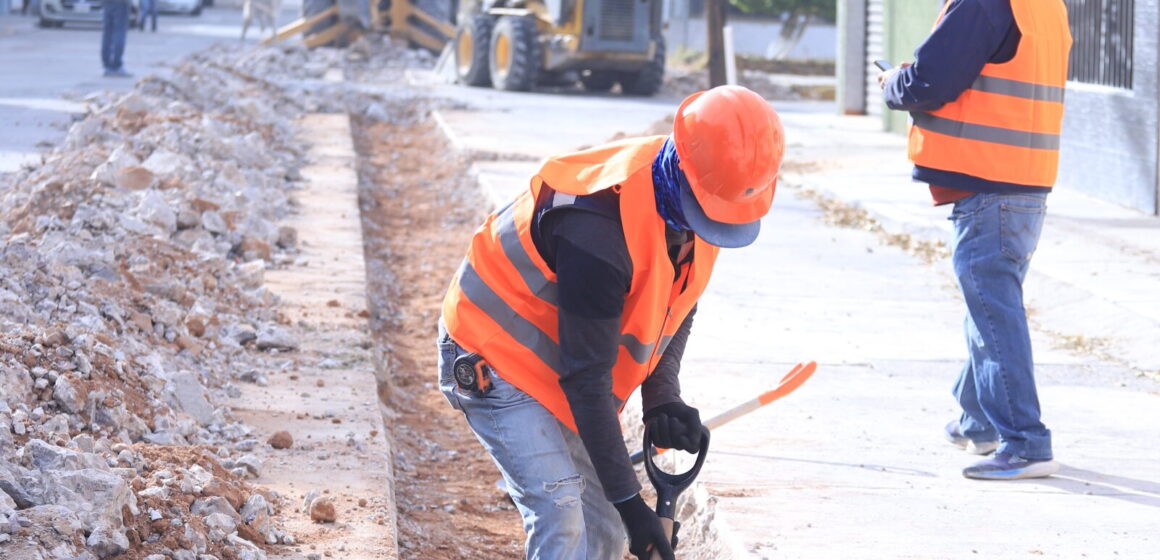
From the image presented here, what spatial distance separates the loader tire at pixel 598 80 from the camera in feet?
78.4

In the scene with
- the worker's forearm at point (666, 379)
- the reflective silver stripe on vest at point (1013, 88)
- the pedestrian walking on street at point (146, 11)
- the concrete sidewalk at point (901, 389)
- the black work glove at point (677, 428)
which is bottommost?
the pedestrian walking on street at point (146, 11)

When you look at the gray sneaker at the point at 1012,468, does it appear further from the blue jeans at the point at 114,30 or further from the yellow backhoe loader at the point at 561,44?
the yellow backhoe loader at the point at 561,44

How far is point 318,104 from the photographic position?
19031 millimetres

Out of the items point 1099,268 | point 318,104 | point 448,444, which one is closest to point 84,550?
point 448,444

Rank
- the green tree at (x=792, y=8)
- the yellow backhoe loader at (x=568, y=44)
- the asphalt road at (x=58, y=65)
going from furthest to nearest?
the green tree at (x=792, y=8) < the yellow backhoe loader at (x=568, y=44) < the asphalt road at (x=58, y=65)

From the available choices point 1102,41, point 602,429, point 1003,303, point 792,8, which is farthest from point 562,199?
point 792,8

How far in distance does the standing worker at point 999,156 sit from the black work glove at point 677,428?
72.8 inches

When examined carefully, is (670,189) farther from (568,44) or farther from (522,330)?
(568,44)

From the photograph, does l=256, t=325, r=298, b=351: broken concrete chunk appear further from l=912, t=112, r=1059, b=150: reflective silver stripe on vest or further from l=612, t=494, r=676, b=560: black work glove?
l=612, t=494, r=676, b=560: black work glove

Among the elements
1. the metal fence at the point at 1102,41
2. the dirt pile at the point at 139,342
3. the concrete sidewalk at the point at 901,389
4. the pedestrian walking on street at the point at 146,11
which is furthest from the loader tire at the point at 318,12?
the metal fence at the point at 1102,41

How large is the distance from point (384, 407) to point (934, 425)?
97.4 inches

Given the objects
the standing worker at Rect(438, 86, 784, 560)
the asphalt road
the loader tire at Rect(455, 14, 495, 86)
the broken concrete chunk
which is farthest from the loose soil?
the loader tire at Rect(455, 14, 495, 86)

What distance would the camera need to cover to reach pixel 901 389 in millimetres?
6352

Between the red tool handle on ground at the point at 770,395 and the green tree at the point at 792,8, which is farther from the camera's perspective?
the green tree at the point at 792,8
